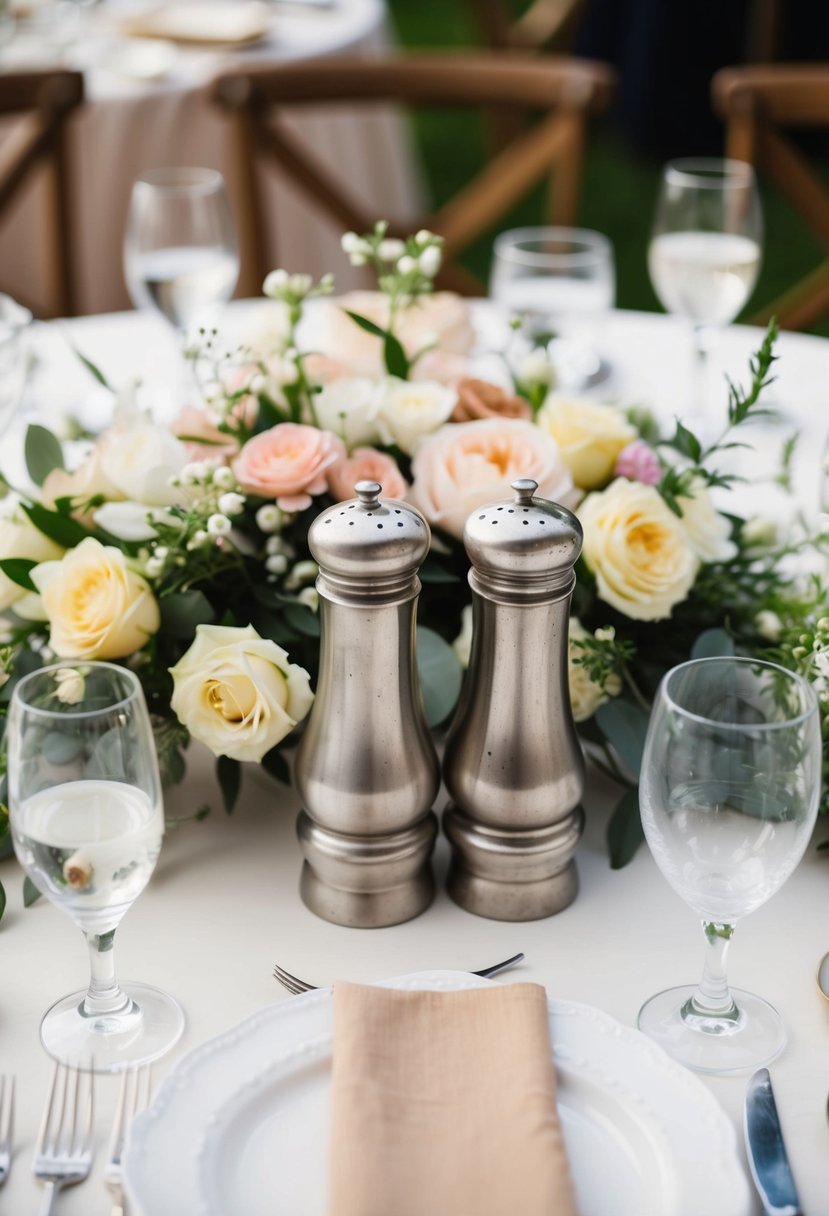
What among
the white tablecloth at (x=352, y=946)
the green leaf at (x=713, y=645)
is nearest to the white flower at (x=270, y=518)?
the white tablecloth at (x=352, y=946)

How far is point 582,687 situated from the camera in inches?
37.0

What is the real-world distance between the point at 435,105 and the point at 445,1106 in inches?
79.3

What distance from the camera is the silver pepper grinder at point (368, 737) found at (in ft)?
2.56

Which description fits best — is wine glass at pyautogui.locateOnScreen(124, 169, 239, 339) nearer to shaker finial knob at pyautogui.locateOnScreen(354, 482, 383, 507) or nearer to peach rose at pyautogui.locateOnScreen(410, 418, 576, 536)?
peach rose at pyautogui.locateOnScreen(410, 418, 576, 536)

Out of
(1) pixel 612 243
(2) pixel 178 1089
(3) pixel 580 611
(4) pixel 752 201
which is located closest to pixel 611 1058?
(2) pixel 178 1089

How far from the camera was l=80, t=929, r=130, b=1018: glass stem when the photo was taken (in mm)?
765

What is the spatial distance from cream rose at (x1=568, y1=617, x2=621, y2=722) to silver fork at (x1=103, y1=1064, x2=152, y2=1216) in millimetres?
372

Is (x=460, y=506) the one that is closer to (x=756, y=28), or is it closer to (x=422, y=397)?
(x=422, y=397)

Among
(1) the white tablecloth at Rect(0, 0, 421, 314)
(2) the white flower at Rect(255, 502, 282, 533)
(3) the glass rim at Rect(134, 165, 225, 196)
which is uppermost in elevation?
(3) the glass rim at Rect(134, 165, 225, 196)

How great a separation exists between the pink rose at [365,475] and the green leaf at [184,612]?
0.12 m

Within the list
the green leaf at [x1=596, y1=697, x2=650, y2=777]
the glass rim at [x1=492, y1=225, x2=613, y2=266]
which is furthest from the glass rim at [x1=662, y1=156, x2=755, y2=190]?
the green leaf at [x1=596, y1=697, x2=650, y2=777]

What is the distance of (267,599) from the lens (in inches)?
38.1

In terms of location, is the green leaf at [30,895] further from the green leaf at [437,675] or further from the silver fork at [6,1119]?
the green leaf at [437,675]

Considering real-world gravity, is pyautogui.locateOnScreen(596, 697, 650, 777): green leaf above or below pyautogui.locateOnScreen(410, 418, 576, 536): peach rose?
below
